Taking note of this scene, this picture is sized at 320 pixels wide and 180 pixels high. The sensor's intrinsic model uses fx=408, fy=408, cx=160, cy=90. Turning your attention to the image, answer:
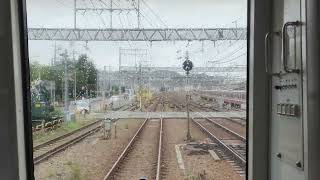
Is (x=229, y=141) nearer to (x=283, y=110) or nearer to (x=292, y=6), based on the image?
(x=283, y=110)

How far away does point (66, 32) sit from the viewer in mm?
3047

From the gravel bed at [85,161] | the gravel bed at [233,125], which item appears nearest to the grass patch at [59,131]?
the gravel bed at [85,161]

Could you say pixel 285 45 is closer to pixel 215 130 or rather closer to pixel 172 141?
pixel 215 130

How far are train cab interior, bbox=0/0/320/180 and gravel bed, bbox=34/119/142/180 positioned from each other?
88mm

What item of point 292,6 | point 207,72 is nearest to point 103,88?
point 207,72

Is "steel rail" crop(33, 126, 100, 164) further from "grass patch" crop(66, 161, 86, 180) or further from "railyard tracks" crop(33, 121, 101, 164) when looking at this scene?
"grass patch" crop(66, 161, 86, 180)

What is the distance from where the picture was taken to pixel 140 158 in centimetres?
311

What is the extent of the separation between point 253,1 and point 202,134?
1.03m

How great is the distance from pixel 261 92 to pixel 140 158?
1.03 meters

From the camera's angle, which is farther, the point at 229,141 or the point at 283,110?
the point at 229,141

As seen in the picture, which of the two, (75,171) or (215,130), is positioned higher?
(215,130)

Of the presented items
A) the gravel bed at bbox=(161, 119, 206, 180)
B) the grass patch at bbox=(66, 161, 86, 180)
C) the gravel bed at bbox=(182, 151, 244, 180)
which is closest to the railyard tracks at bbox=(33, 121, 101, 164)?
the grass patch at bbox=(66, 161, 86, 180)

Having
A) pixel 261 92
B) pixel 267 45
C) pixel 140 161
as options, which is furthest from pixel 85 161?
pixel 267 45

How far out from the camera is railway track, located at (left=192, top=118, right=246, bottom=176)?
304 cm
